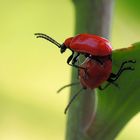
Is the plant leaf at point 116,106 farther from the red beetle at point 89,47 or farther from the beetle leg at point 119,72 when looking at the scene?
the red beetle at point 89,47

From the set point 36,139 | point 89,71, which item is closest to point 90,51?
point 89,71

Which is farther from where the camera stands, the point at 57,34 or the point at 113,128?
the point at 57,34

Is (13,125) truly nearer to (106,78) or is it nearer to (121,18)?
(121,18)

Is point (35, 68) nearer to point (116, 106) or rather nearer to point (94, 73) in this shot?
point (94, 73)

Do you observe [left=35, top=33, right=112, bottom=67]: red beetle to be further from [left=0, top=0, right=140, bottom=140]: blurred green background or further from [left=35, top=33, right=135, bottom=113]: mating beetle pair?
[left=0, top=0, right=140, bottom=140]: blurred green background

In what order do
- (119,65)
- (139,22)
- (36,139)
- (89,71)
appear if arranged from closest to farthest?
(119,65) → (89,71) → (139,22) → (36,139)

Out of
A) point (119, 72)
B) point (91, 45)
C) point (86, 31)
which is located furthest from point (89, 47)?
point (119, 72)

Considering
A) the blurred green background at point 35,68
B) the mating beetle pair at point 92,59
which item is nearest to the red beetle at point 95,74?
the mating beetle pair at point 92,59
